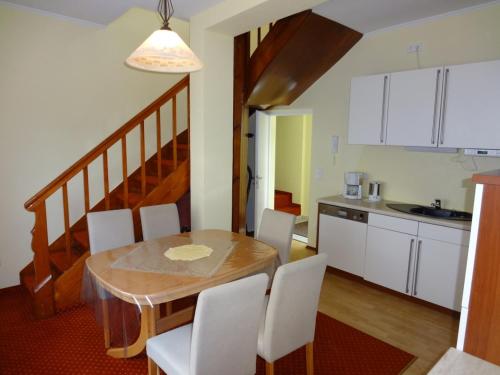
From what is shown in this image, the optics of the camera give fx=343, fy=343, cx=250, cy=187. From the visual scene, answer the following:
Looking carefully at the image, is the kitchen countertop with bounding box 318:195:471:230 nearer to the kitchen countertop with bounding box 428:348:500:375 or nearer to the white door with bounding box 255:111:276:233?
the white door with bounding box 255:111:276:233

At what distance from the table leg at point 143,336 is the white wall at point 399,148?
2845mm

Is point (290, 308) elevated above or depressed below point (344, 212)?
below

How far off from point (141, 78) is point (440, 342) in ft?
13.1

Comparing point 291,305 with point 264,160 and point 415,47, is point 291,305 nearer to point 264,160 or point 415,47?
point 415,47

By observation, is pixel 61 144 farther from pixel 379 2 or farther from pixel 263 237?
pixel 379 2

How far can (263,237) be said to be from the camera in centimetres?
307

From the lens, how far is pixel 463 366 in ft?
3.66

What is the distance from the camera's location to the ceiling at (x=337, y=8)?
2.95m

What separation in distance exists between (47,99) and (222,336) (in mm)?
3081

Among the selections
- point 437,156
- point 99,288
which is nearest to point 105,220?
point 99,288

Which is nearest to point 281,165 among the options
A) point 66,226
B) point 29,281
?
point 66,226

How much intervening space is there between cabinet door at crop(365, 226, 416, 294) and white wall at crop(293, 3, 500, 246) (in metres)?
0.63

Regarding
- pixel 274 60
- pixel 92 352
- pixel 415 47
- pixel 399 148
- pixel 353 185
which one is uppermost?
pixel 415 47

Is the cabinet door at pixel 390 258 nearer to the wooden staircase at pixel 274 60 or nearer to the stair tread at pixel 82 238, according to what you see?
the wooden staircase at pixel 274 60
